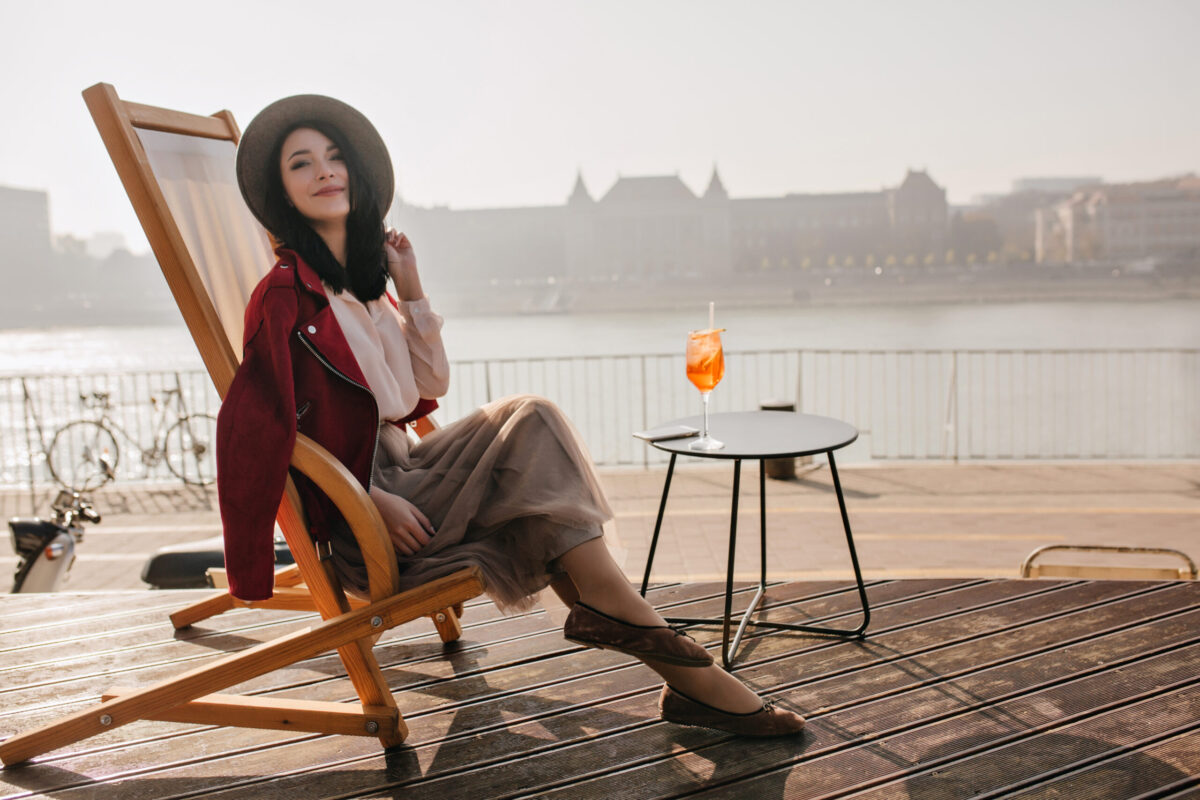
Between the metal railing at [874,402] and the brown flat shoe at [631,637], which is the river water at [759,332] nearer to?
the metal railing at [874,402]

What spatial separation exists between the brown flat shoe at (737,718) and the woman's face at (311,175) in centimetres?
106

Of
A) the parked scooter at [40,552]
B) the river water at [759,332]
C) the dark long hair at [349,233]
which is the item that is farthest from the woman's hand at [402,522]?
the river water at [759,332]

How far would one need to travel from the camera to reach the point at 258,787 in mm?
1405

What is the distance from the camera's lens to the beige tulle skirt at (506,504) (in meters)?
1.41

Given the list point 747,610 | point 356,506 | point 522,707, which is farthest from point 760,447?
point 356,506

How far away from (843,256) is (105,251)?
1914 inches

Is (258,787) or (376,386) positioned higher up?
(376,386)

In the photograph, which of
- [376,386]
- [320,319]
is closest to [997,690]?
[376,386]

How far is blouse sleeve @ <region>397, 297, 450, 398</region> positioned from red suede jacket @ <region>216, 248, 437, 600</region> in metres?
0.20

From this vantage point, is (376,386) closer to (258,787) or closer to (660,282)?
(258,787)

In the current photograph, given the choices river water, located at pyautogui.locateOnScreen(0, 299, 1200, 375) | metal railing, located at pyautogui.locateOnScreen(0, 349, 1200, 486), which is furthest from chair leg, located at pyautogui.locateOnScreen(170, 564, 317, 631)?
river water, located at pyautogui.locateOnScreen(0, 299, 1200, 375)

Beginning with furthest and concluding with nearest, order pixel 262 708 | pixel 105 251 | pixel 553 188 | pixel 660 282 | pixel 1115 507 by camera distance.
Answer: pixel 553 188 < pixel 660 282 < pixel 105 251 < pixel 1115 507 < pixel 262 708

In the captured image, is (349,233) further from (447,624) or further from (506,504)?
(447,624)

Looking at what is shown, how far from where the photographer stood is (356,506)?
1.37 meters
